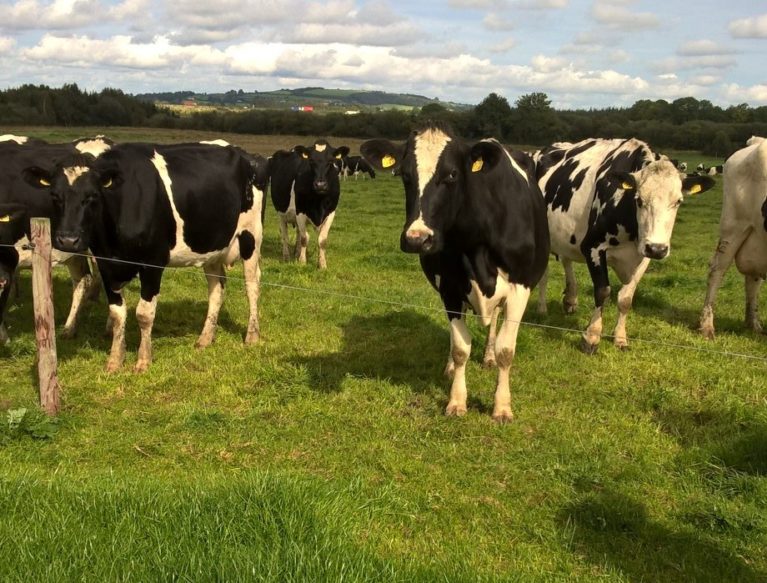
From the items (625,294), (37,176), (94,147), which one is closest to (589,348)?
(625,294)

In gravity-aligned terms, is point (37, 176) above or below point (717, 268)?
above

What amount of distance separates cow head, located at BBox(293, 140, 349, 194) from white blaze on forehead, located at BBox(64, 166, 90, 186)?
20.9 feet

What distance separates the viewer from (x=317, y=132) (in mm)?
75438

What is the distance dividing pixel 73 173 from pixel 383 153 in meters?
3.01

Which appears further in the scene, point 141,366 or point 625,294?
point 625,294

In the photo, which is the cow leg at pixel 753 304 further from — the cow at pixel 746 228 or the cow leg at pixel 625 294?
the cow leg at pixel 625 294

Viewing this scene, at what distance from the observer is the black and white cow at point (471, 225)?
4.83 meters

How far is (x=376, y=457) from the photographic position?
4883 millimetres

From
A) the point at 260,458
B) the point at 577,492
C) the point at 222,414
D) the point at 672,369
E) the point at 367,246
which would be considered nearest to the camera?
the point at 577,492

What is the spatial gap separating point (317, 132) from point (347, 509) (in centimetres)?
7458

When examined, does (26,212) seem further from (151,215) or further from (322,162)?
(322,162)

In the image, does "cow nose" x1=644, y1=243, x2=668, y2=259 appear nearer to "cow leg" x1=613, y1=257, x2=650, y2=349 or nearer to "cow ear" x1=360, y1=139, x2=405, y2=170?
"cow leg" x1=613, y1=257, x2=650, y2=349

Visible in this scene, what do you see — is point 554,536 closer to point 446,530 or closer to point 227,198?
point 446,530

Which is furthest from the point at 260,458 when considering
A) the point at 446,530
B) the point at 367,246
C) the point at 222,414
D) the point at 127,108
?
the point at 127,108
